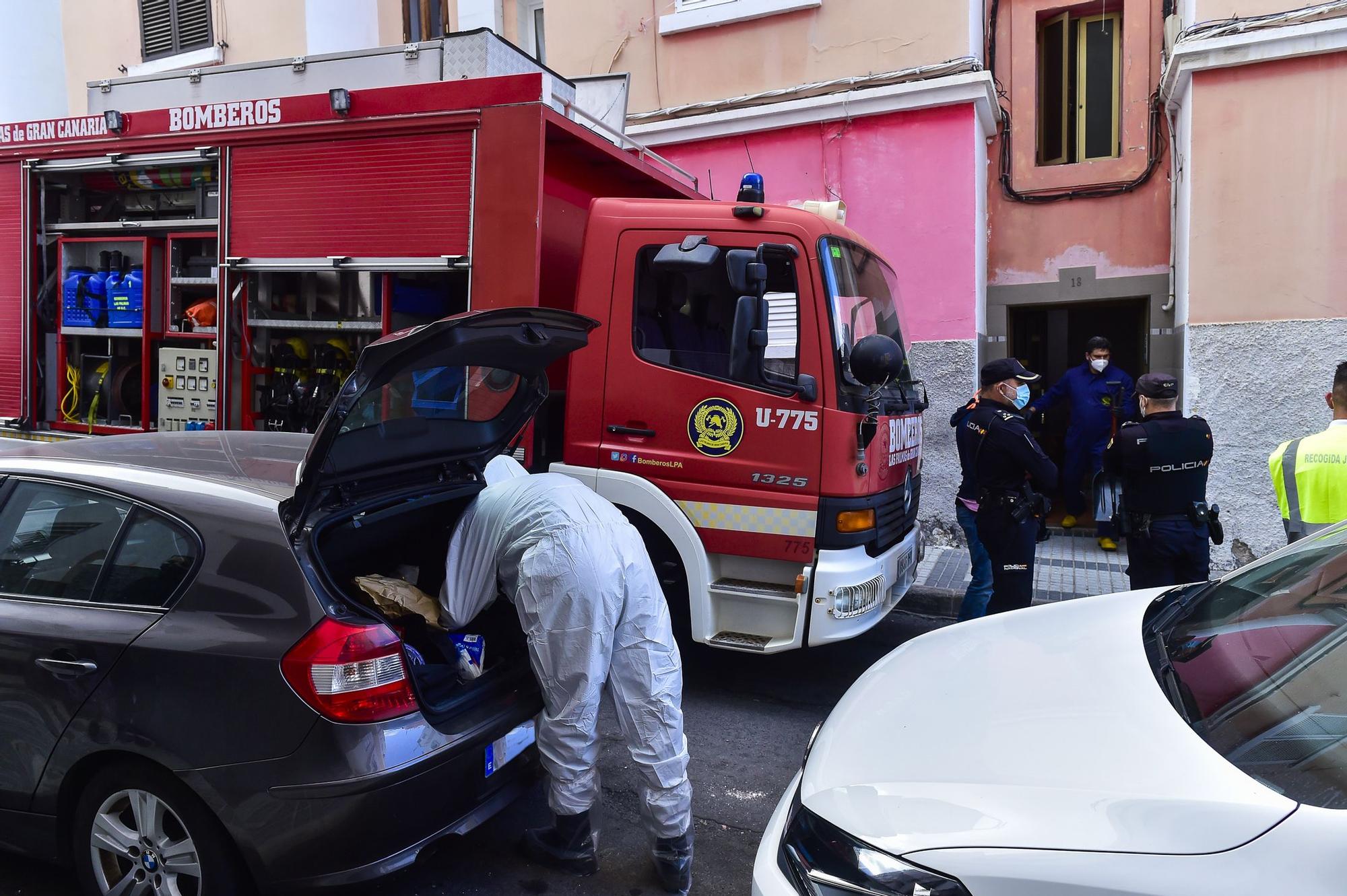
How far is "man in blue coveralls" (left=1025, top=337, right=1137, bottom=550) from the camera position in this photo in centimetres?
791

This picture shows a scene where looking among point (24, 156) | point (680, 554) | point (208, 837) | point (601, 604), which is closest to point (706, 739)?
point (680, 554)

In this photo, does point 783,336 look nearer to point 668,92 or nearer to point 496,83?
point 496,83

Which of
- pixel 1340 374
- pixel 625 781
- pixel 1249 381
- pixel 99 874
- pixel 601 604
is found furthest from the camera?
pixel 1249 381

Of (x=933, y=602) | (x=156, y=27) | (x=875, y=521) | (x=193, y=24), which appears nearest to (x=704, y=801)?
(x=875, y=521)

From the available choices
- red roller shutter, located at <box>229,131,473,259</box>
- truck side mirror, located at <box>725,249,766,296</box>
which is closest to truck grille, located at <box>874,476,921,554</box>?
truck side mirror, located at <box>725,249,766,296</box>

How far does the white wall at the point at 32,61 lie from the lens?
12953 mm

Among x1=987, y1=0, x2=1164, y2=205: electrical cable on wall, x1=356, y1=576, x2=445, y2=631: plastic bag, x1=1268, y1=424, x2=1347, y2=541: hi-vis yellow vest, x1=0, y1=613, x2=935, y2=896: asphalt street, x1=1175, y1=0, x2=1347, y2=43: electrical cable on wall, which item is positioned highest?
x1=1175, y1=0, x2=1347, y2=43: electrical cable on wall

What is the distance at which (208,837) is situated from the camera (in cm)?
255

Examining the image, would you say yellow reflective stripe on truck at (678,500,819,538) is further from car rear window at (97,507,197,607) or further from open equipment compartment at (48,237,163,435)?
open equipment compartment at (48,237,163,435)

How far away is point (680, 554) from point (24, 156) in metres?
4.79

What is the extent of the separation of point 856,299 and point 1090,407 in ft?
13.9

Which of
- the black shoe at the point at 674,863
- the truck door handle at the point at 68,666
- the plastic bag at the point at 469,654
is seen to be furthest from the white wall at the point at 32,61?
the black shoe at the point at 674,863

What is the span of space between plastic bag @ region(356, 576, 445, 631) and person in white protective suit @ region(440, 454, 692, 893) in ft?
0.22

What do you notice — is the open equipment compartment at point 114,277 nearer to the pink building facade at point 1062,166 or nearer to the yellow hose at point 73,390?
the yellow hose at point 73,390
